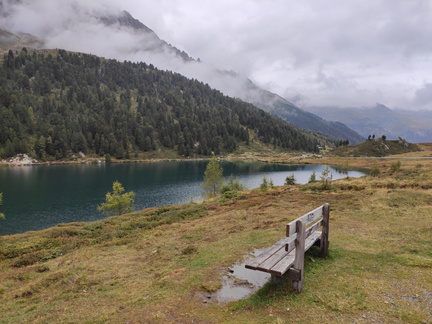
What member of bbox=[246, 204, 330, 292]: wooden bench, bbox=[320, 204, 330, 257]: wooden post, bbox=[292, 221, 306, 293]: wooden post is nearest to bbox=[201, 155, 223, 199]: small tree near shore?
bbox=[320, 204, 330, 257]: wooden post

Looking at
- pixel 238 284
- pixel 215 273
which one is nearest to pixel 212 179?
pixel 215 273

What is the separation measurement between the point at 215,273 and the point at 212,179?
64.2m

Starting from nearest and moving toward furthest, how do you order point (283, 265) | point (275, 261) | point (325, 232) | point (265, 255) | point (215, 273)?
point (283, 265) → point (275, 261) → point (265, 255) → point (215, 273) → point (325, 232)

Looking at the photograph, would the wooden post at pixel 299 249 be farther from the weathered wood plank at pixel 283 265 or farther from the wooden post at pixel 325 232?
the wooden post at pixel 325 232

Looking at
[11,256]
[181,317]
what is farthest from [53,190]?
[181,317]

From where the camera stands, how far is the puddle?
10.9 metres

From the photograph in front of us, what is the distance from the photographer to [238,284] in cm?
1204

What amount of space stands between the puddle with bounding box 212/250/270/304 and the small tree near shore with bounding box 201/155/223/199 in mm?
63341

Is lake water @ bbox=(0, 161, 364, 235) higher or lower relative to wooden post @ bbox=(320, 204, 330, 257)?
lower

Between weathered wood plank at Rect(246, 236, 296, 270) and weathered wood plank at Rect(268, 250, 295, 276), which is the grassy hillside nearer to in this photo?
weathered wood plank at Rect(268, 250, 295, 276)

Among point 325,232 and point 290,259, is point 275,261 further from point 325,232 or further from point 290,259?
point 325,232

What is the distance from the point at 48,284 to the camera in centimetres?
1588

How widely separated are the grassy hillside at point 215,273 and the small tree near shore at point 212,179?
4850cm

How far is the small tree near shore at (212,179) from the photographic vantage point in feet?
254
